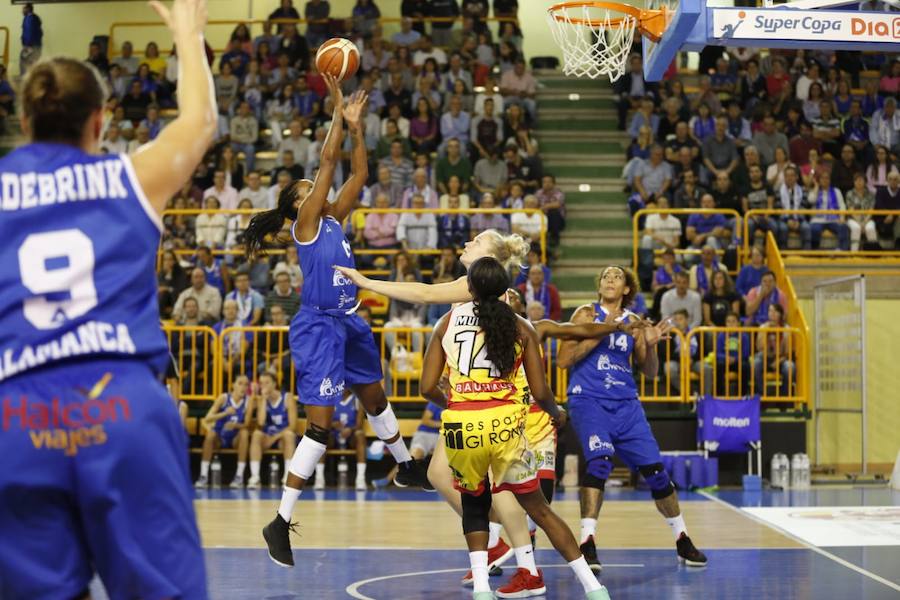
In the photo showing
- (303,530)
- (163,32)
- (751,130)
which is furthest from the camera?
(163,32)

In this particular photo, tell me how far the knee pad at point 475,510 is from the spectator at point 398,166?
11272 mm

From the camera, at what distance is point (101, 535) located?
2.66m

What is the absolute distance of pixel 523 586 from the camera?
21.9 feet

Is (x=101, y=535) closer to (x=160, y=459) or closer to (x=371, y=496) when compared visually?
(x=160, y=459)

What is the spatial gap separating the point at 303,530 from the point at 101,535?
23.7 ft

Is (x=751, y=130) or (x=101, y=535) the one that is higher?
(x=751, y=130)

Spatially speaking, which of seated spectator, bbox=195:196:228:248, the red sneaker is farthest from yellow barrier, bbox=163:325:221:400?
the red sneaker

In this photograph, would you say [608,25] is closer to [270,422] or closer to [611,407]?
[611,407]

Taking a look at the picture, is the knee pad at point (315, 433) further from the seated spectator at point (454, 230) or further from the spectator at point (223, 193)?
the spectator at point (223, 193)

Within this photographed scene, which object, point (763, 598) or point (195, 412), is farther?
point (195, 412)

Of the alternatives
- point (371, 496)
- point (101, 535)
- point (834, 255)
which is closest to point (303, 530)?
point (371, 496)

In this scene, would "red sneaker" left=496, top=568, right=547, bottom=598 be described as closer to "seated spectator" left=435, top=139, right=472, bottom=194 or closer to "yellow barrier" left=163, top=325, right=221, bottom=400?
A: "yellow barrier" left=163, top=325, right=221, bottom=400

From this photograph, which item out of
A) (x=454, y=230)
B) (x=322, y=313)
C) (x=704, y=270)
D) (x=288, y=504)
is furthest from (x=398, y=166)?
(x=288, y=504)

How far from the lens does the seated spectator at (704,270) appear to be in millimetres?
15117
